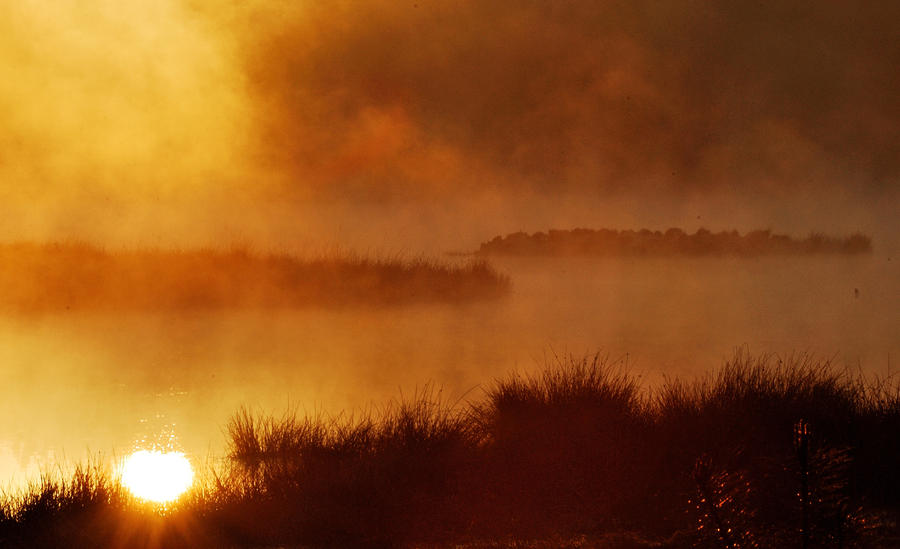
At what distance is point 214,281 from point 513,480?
1453cm

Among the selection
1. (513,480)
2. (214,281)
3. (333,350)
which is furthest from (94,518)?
(214,281)

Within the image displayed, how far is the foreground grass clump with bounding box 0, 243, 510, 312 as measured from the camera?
16719mm

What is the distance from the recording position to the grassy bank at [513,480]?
3820mm

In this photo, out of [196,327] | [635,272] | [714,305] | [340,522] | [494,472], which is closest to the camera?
[340,522]

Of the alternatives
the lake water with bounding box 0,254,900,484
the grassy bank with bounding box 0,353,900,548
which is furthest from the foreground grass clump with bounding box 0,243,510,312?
the grassy bank with bounding box 0,353,900,548

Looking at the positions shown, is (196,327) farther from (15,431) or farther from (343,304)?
(15,431)

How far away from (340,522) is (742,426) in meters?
2.54

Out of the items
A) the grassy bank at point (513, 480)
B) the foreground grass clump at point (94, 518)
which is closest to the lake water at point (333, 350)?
the foreground grass clump at point (94, 518)

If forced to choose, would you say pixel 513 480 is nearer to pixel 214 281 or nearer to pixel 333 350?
pixel 333 350

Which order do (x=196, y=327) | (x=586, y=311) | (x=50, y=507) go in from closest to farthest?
1. (x=50, y=507)
2. (x=196, y=327)
3. (x=586, y=311)

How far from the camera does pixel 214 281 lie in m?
17.9

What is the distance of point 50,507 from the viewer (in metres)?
4.15

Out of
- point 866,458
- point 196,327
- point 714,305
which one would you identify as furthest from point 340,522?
point 714,305

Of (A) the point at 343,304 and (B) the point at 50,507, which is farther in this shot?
(A) the point at 343,304
